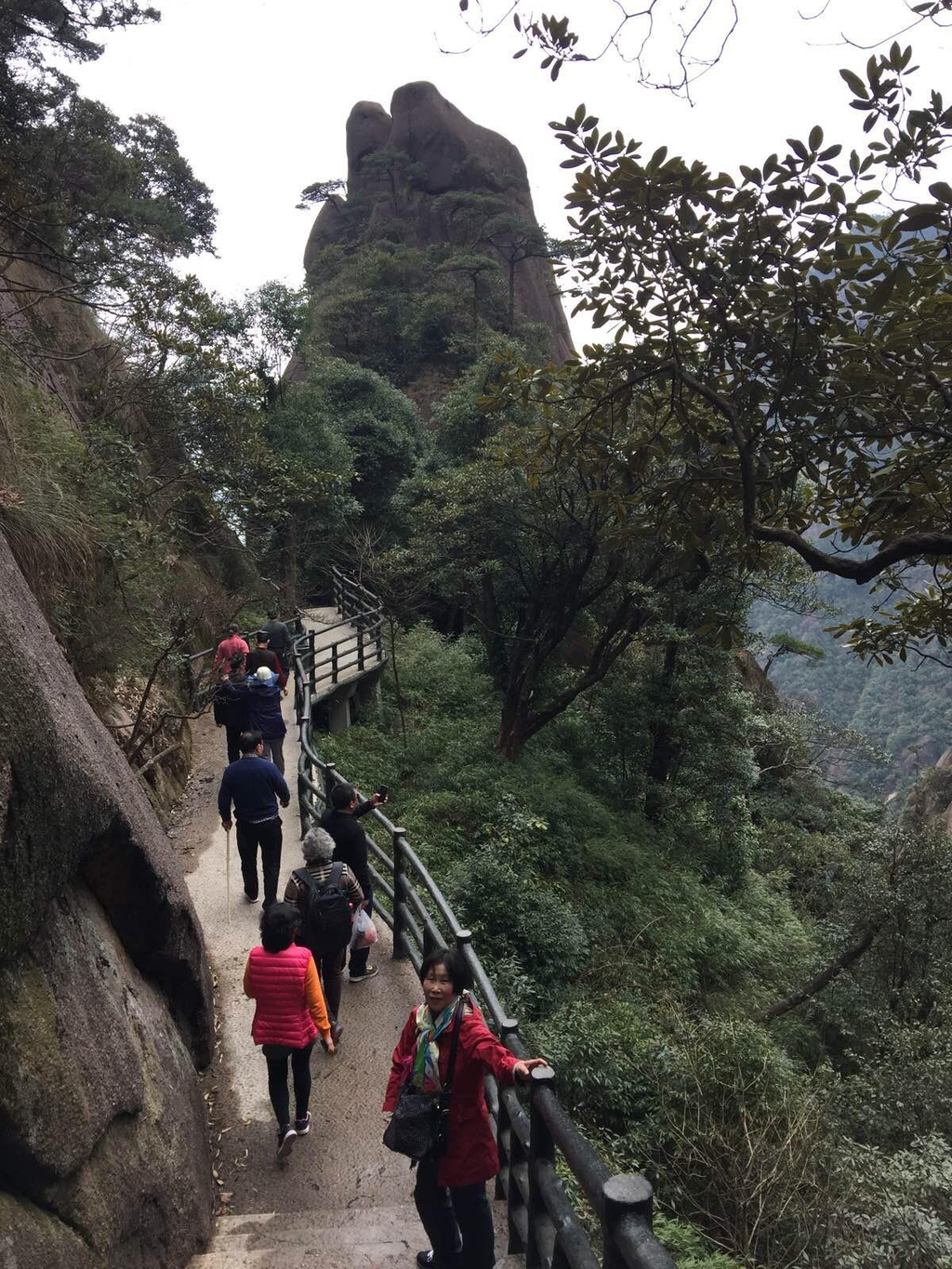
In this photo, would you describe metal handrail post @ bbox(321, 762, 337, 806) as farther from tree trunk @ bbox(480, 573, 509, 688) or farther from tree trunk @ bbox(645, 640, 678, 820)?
tree trunk @ bbox(645, 640, 678, 820)

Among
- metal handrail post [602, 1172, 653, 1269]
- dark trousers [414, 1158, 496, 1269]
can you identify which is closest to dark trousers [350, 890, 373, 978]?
dark trousers [414, 1158, 496, 1269]

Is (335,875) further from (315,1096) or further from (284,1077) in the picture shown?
(315,1096)

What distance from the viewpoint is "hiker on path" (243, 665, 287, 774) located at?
8102mm

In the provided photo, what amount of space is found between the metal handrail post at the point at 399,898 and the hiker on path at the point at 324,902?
36.2 inches

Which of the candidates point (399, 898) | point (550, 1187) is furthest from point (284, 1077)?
point (550, 1187)

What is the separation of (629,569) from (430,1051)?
11379 millimetres

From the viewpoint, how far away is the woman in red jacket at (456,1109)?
114 inches

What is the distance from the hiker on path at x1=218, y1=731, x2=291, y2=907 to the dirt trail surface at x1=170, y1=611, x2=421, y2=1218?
2.09 ft

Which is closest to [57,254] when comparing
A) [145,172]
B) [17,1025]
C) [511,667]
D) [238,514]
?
[17,1025]

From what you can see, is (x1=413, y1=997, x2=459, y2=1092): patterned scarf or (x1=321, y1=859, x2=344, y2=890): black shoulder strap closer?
(x1=413, y1=997, x2=459, y2=1092): patterned scarf

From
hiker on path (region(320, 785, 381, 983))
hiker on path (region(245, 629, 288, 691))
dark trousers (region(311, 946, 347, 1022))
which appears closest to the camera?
→ dark trousers (region(311, 946, 347, 1022))

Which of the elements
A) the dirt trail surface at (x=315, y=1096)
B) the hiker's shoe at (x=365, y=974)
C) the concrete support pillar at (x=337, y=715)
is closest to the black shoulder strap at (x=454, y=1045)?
the dirt trail surface at (x=315, y=1096)

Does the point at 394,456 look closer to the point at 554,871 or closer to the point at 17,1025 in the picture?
the point at 554,871

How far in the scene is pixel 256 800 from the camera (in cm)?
602
